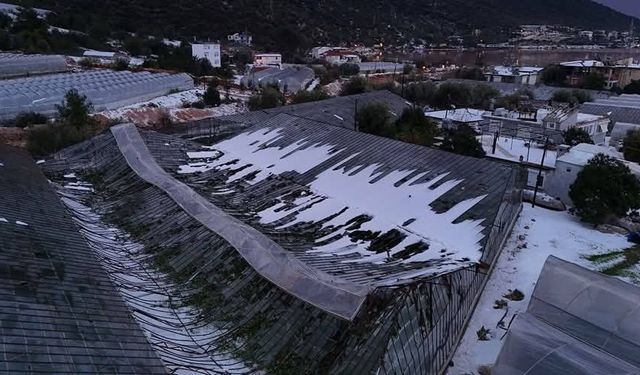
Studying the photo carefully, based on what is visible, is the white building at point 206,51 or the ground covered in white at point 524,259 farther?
the white building at point 206,51

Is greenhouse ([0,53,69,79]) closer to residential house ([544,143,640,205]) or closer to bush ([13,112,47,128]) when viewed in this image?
bush ([13,112,47,128])

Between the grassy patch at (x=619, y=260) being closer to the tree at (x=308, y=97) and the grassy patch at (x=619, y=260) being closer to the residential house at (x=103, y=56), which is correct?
the tree at (x=308, y=97)

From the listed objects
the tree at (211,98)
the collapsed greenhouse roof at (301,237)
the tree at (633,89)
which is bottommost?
the collapsed greenhouse roof at (301,237)

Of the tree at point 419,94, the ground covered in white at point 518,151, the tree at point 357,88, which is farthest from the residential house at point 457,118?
the tree at point 357,88

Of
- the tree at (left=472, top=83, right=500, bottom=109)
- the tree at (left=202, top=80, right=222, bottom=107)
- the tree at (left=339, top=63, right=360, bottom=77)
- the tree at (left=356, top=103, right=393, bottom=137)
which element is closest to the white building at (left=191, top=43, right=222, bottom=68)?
the tree at (left=339, top=63, right=360, bottom=77)

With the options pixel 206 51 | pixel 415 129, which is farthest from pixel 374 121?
pixel 206 51

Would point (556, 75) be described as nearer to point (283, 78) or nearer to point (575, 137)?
point (283, 78)

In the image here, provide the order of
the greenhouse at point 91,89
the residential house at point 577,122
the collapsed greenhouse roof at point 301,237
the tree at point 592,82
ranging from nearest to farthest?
the collapsed greenhouse roof at point 301,237
the greenhouse at point 91,89
the residential house at point 577,122
the tree at point 592,82
